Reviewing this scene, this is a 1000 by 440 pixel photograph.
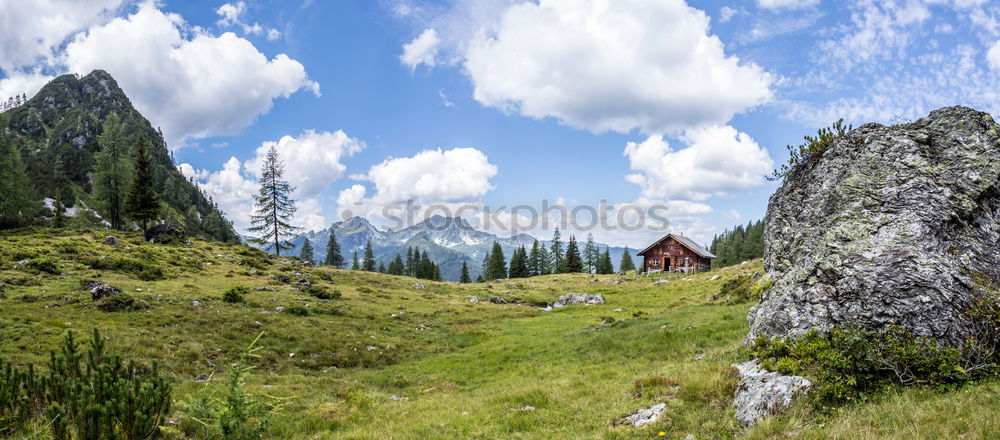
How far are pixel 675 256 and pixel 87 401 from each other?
86095 mm

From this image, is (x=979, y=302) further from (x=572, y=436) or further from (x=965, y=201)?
(x=572, y=436)

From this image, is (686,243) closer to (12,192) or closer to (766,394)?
(766,394)

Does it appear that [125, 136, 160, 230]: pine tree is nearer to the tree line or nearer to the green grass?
the green grass

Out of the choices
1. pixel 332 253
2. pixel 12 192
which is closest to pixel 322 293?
pixel 12 192

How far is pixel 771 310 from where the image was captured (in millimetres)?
11523

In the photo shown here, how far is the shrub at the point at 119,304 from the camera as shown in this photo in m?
22.9

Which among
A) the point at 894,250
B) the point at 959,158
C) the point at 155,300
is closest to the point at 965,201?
the point at 959,158

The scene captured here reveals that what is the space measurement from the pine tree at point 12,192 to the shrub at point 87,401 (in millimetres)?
76848

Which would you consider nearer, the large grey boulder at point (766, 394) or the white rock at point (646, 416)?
the large grey boulder at point (766, 394)

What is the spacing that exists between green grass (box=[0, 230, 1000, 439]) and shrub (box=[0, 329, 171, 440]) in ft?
3.67

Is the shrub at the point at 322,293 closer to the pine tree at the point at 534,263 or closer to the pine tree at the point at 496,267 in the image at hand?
the pine tree at the point at 496,267

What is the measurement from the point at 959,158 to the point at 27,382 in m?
24.0

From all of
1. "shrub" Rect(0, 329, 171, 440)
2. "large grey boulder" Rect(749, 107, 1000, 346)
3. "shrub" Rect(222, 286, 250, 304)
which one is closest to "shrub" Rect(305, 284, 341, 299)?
"shrub" Rect(222, 286, 250, 304)

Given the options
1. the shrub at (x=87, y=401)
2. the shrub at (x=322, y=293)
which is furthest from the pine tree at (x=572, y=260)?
the shrub at (x=87, y=401)
